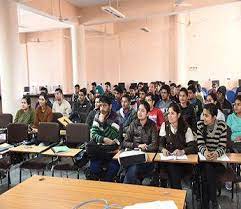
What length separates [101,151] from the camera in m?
3.85

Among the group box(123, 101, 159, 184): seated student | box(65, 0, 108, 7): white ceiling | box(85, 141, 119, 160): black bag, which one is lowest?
box(85, 141, 119, 160): black bag

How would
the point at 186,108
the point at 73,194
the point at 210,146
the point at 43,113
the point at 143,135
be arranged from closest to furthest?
the point at 73,194 < the point at 210,146 < the point at 143,135 < the point at 186,108 < the point at 43,113

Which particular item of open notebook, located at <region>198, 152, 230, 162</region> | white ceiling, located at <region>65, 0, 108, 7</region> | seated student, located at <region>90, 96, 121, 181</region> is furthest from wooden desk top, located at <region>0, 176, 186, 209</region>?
white ceiling, located at <region>65, 0, 108, 7</region>

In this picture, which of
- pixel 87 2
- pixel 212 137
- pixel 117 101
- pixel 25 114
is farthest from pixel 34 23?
pixel 212 137

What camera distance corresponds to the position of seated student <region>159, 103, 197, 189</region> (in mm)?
3342

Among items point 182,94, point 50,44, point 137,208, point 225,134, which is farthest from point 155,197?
point 50,44

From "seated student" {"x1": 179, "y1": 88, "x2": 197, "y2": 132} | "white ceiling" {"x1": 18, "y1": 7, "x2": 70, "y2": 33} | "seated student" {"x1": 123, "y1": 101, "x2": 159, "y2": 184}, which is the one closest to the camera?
"seated student" {"x1": 123, "y1": 101, "x2": 159, "y2": 184}

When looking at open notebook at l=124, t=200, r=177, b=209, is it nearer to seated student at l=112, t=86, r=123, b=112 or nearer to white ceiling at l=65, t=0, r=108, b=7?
seated student at l=112, t=86, r=123, b=112

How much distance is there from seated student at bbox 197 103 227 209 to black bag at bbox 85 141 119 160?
1.19m

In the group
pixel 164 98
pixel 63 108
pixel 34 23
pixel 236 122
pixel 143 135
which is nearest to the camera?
pixel 143 135

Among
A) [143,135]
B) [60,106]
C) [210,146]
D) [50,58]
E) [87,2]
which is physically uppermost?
[87,2]

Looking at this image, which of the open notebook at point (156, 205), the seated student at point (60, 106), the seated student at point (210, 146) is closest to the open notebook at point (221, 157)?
the seated student at point (210, 146)

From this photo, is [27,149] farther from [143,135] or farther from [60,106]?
[60,106]

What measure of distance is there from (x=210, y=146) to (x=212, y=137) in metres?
0.12
